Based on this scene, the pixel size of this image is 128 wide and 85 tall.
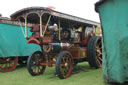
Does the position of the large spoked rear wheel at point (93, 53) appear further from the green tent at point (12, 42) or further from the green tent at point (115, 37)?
the green tent at point (12, 42)

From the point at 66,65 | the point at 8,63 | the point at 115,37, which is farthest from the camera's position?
the point at 8,63

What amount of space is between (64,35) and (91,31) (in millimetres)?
1764

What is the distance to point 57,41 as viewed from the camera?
5133mm

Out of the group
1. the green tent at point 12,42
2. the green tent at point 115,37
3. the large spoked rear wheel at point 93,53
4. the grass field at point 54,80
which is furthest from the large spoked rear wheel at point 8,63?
the green tent at point 115,37

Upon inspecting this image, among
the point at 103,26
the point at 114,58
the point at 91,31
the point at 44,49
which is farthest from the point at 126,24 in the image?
the point at 91,31

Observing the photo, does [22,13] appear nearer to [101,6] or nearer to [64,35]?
[64,35]

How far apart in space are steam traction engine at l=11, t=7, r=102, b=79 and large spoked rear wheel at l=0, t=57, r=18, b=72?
1626 mm

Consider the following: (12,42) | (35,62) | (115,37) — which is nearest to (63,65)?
(35,62)

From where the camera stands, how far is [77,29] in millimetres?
6426

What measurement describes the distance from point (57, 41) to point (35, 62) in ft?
3.35

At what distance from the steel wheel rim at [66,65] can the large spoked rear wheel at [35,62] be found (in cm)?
99

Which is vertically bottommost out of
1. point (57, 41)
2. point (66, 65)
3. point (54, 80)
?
point (54, 80)

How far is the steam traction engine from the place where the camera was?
15.1 ft

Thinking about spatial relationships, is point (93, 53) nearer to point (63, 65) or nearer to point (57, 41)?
point (57, 41)
